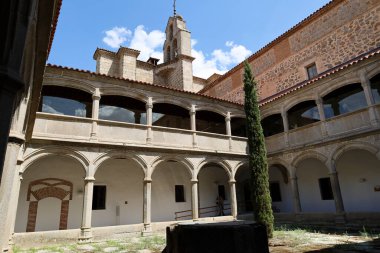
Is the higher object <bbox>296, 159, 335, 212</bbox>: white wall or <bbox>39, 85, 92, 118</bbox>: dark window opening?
<bbox>39, 85, 92, 118</bbox>: dark window opening

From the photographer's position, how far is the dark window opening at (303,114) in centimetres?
1405

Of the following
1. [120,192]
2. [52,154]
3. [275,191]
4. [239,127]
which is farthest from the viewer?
[239,127]

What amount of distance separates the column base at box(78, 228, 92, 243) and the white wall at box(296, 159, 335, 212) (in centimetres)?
1104

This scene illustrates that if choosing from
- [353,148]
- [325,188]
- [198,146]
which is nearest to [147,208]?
[198,146]

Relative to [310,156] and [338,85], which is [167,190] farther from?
[338,85]

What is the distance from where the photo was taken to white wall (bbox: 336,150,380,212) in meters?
11.9

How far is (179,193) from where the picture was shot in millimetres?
14570

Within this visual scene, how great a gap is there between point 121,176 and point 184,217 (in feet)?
13.6

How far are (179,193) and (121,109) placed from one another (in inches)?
216

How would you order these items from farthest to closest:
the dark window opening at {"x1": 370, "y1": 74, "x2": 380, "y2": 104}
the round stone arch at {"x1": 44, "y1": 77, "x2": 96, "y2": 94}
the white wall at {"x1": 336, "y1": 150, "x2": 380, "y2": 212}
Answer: the white wall at {"x1": 336, "y1": 150, "x2": 380, "y2": 212}, the dark window opening at {"x1": 370, "y1": 74, "x2": 380, "y2": 104}, the round stone arch at {"x1": 44, "y1": 77, "x2": 96, "y2": 94}

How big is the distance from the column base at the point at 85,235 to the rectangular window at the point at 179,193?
5769 mm

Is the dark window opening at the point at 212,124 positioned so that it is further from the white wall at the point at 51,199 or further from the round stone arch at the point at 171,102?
the white wall at the point at 51,199

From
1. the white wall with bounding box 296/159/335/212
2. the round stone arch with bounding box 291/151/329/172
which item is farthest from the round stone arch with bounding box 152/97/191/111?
the white wall with bounding box 296/159/335/212

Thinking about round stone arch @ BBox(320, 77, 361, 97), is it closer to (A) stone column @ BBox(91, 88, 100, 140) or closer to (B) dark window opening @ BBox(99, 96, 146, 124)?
(B) dark window opening @ BBox(99, 96, 146, 124)
